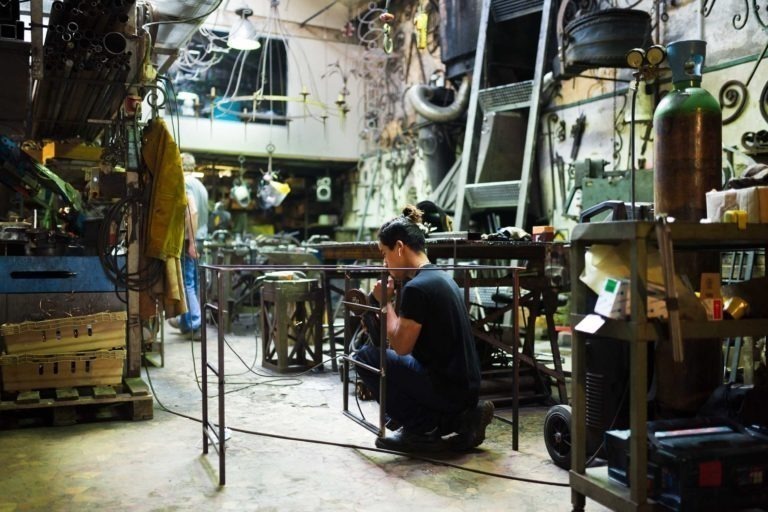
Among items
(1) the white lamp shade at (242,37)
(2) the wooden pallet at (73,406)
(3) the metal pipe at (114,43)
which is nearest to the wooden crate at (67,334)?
(2) the wooden pallet at (73,406)

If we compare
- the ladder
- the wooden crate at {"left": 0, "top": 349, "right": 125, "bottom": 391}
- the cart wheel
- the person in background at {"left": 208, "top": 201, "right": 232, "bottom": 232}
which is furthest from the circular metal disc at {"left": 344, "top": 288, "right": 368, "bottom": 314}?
the person in background at {"left": 208, "top": 201, "right": 232, "bottom": 232}

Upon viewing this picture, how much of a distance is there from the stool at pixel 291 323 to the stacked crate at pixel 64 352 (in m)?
1.70

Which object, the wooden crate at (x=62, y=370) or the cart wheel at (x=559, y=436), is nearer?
the cart wheel at (x=559, y=436)

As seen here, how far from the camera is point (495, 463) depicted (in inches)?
138

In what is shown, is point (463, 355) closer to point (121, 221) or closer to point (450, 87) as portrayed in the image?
point (121, 221)

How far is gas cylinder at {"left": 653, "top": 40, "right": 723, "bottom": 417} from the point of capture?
2.91 metres

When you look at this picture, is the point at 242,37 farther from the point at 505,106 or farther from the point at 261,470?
the point at 261,470

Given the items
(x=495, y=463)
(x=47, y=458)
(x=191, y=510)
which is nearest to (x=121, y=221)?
(x=47, y=458)

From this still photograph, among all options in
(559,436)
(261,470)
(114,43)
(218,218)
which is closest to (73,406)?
(261,470)

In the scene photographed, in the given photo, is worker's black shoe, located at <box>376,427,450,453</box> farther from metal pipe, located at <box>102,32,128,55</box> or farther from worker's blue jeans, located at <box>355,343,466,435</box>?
metal pipe, located at <box>102,32,128,55</box>

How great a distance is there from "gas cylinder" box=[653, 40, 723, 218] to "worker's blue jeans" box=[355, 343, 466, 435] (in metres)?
1.47

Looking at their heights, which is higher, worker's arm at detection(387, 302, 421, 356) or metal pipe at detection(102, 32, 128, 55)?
metal pipe at detection(102, 32, 128, 55)

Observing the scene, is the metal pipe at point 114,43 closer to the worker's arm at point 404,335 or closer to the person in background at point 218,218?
the worker's arm at point 404,335

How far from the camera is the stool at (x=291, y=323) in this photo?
603 centimetres
